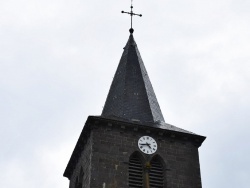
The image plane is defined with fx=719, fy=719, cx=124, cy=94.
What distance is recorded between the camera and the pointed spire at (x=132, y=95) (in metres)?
31.7

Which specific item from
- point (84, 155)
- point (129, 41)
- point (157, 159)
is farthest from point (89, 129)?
point (129, 41)

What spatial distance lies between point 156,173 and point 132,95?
445 cm

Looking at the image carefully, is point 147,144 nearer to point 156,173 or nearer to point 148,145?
point 148,145

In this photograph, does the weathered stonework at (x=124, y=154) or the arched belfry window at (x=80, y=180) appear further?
the arched belfry window at (x=80, y=180)

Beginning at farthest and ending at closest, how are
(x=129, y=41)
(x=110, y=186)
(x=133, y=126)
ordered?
(x=129, y=41) < (x=133, y=126) < (x=110, y=186)

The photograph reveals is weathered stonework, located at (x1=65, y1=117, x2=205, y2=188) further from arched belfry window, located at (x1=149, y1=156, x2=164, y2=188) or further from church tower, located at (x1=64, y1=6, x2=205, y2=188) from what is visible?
arched belfry window, located at (x1=149, y1=156, x2=164, y2=188)

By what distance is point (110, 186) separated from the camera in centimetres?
2839

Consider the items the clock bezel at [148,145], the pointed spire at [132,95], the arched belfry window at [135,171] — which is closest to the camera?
the arched belfry window at [135,171]

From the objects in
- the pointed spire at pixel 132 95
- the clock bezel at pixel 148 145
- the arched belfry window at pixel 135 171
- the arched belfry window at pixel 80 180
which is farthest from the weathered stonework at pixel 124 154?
the pointed spire at pixel 132 95

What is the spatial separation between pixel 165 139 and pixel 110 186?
3.66 metres

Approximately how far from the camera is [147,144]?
99.0 feet

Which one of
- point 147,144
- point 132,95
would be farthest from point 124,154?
point 132,95

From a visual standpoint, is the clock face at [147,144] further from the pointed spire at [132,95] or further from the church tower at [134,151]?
the pointed spire at [132,95]

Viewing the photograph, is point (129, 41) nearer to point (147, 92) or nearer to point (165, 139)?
point (147, 92)
